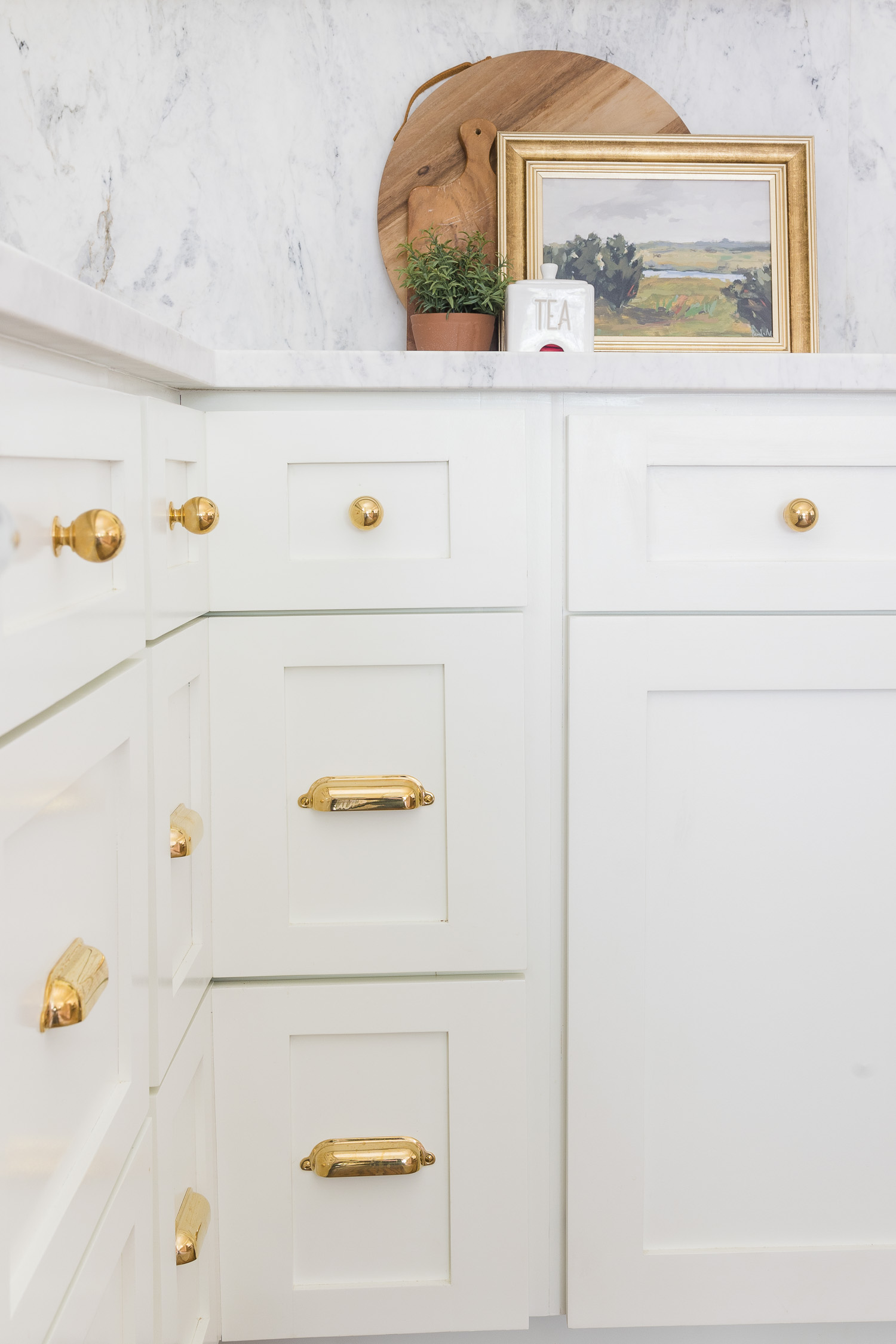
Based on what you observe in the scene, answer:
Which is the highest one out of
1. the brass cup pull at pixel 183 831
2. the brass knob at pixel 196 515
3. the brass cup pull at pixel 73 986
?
the brass knob at pixel 196 515

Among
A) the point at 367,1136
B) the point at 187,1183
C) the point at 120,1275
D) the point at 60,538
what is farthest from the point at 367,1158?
the point at 60,538

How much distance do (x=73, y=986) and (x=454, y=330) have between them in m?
0.80

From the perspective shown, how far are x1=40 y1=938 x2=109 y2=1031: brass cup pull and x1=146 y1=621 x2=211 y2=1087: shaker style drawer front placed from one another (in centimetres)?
15

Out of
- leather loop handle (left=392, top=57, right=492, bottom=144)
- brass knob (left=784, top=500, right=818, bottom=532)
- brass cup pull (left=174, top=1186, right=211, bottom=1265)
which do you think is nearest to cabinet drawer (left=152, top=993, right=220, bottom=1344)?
brass cup pull (left=174, top=1186, right=211, bottom=1265)

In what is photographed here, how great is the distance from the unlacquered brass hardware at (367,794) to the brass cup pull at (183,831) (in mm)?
105

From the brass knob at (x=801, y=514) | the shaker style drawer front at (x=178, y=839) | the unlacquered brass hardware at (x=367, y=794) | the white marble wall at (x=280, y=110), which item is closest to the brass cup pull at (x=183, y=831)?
the shaker style drawer front at (x=178, y=839)

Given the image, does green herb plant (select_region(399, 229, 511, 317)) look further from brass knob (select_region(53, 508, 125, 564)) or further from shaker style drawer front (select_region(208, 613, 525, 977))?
brass knob (select_region(53, 508, 125, 564))

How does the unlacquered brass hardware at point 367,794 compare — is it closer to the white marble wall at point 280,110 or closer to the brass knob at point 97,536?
the brass knob at point 97,536

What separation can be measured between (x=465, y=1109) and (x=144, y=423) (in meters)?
0.60

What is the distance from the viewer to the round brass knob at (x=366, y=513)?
80 cm

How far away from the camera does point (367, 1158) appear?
2.75ft

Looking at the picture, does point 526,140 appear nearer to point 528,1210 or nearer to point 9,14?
point 9,14

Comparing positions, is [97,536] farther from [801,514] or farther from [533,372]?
[801,514]

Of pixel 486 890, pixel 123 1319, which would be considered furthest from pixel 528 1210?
pixel 123 1319
